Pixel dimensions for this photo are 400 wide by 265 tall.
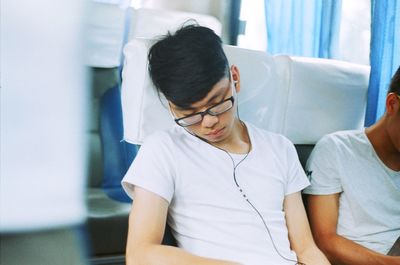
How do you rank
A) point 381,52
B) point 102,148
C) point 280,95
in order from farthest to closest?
point 102,148 < point 381,52 < point 280,95

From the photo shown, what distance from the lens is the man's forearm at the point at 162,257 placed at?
94cm

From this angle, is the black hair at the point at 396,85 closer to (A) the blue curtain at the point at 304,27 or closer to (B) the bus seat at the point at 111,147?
(A) the blue curtain at the point at 304,27

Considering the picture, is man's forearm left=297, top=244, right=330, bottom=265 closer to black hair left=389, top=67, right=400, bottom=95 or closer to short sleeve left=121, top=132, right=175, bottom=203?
short sleeve left=121, top=132, right=175, bottom=203

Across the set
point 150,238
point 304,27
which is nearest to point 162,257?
point 150,238

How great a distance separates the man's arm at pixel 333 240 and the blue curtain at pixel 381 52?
55 cm

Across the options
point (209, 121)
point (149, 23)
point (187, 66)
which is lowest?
point (209, 121)

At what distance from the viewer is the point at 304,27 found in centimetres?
197

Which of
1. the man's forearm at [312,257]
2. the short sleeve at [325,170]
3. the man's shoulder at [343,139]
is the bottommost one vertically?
the man's forearm at [312,257]

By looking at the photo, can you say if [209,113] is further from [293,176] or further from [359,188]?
[359,188]

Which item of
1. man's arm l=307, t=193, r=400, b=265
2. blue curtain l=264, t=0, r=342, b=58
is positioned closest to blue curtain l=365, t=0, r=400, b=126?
blue curtain l=264, t=0, r=342, b=58

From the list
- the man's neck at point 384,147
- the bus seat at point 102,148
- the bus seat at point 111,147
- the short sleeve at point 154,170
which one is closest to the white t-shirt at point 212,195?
the short sleeve at point 154,170

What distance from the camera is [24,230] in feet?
4.13

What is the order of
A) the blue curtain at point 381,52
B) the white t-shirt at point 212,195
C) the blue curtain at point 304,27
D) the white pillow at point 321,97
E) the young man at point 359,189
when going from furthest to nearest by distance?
the blue curtain at point 304,27, the blue curtain at point 381,52, the white pillow at point 321,97, the young man at point 359,189, the white t-shirt at point 212,195

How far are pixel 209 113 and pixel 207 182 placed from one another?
17 cm
